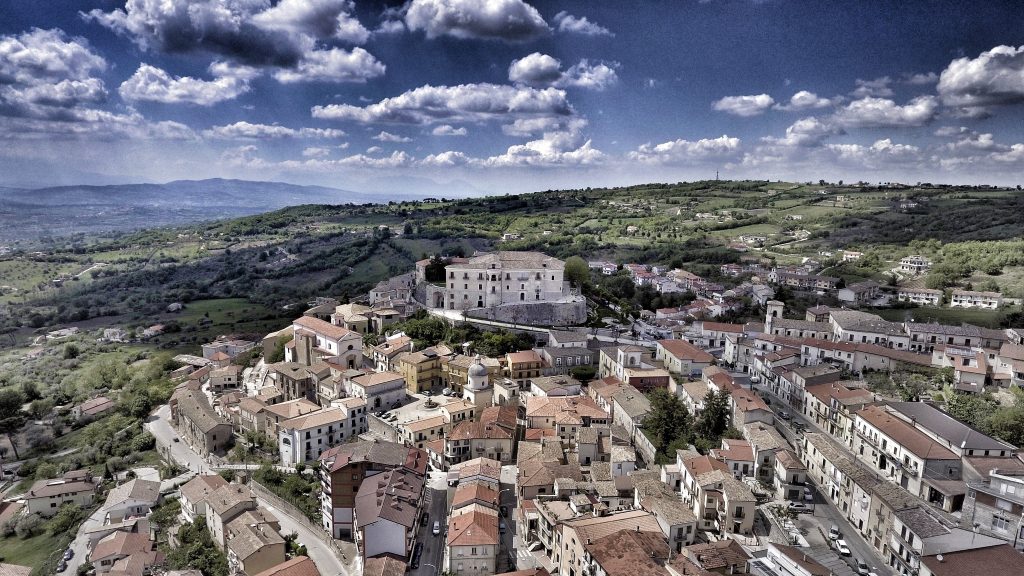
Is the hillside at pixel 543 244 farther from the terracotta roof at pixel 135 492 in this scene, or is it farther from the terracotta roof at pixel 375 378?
the terracotta roof at pixel 135 492

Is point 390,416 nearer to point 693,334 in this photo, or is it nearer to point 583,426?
point 583,426

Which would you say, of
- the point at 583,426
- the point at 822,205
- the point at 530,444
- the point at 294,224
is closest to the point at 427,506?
the point at 530,444

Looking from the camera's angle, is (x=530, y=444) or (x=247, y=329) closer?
(x=530, y=444)

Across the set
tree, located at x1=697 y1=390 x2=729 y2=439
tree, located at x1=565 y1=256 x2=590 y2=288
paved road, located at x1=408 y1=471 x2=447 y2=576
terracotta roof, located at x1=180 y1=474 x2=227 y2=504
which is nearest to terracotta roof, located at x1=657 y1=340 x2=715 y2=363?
tree, located at x1=697 y1=390 x2=729 y2=439

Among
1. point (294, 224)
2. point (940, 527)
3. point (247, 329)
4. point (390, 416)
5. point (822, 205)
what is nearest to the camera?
point (940, 527)

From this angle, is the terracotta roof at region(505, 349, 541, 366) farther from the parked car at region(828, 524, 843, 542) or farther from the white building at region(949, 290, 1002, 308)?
the white building at region(949, 290, 1002, 308)

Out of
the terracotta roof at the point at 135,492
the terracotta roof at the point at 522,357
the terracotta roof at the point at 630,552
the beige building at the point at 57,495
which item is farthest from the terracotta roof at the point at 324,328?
the terracotta roof at the point at 630,552
